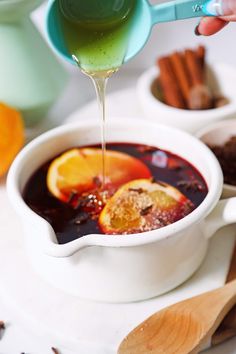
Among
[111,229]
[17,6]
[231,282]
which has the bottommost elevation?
[231,282]

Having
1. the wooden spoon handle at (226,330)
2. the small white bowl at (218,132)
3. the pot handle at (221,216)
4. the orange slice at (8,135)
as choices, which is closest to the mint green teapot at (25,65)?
the orange slice at (8,135)

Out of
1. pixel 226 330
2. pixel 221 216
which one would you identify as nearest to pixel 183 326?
pixel 226 330

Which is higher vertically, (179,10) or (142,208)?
(179,10)

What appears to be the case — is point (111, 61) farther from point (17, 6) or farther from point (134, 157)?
point (17, 6)

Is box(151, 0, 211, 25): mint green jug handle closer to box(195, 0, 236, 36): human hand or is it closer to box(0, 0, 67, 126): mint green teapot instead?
box(195, 0, 236, 36): human hand

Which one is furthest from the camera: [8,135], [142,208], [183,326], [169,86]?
[169,86]

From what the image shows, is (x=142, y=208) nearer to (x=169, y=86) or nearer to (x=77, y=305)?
(x=77, y=305)

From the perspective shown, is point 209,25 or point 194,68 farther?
point 194,68

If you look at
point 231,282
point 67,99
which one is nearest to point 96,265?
point 231,282

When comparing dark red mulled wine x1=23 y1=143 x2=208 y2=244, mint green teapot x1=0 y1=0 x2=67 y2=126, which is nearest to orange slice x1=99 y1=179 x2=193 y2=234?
dark red mulled wine x1=23 y1=143 x2=208 y2=244
